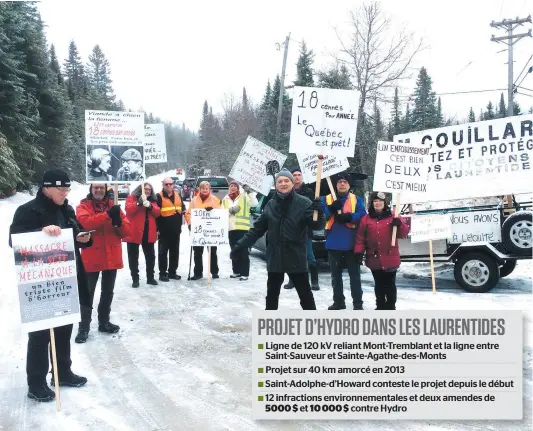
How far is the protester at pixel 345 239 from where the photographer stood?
19.8ft

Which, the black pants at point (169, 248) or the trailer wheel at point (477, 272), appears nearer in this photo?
the trailer wheel at point (477, 272)

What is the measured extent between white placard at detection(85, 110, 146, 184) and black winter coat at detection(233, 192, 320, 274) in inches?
134

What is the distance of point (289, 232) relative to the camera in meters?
4.75

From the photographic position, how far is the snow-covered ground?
3.57 metres

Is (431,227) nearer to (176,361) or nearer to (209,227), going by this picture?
(209,227)

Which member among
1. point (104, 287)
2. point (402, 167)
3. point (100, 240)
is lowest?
point (104, 287)

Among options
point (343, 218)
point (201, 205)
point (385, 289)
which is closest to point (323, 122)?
point (343, 218)

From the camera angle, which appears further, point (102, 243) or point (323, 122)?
point (323, 122)

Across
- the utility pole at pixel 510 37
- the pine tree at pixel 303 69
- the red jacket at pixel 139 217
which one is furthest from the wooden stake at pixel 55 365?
the pine tree at pixel 303 69

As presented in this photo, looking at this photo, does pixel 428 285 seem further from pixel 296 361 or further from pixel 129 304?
pixel 296 361

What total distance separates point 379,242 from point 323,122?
1847 millimetres

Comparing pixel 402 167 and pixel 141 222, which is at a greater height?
pixel 402 167

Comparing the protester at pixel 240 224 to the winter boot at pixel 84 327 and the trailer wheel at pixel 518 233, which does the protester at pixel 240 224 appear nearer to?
the winter boot at pixel 84 327

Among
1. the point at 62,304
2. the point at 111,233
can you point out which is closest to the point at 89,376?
the point at 62,304
